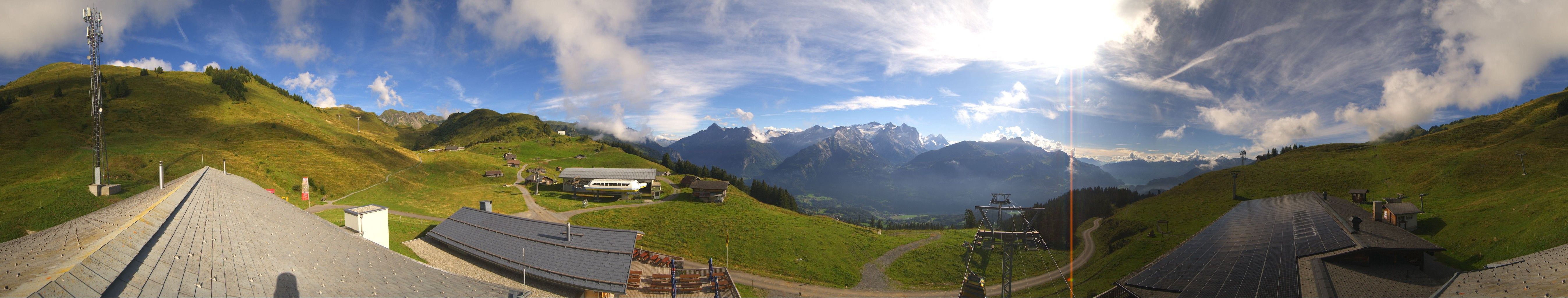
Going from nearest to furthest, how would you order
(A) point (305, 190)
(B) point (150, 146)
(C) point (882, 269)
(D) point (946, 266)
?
(D) point (946, 266)
(C) point (882, 269)
(A) point (305, 190)
(B) point (150, 146)

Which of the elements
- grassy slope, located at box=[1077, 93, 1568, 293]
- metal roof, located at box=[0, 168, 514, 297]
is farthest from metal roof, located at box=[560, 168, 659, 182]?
grassy slope, located at box=[1077, 93, 1568, 293]

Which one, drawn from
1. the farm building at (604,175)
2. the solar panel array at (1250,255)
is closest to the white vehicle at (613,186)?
the farm building at (604,175)

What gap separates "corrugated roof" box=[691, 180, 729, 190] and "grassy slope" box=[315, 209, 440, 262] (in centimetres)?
2982

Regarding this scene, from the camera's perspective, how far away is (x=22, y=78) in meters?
73.1

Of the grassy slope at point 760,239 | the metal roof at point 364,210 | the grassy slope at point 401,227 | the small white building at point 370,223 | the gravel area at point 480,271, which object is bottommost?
the grassy slope at point 760,239

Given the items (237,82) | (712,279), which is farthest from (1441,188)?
(237,82)

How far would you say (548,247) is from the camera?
2364 centimetres

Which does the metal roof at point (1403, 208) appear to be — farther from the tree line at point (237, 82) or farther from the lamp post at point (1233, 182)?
the tree line at point (237, 82)

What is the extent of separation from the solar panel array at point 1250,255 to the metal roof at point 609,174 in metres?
56.5

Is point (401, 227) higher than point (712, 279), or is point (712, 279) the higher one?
point (401, 227)

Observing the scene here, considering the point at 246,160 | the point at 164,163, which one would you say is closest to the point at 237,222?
the point at 164,163

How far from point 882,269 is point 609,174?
144ft

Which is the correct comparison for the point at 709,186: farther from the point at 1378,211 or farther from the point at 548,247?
the point at 1378,211

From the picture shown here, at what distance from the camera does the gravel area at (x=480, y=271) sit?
67.9 feet
